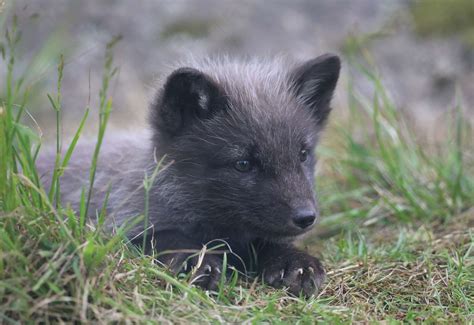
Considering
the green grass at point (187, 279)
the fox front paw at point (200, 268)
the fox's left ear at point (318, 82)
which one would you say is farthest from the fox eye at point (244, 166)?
the fox's left ear at point (318, 82)

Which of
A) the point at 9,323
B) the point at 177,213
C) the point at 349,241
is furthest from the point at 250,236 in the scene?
the point at 9,323

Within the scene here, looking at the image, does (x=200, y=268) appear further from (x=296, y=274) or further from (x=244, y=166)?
(x=244, y=166)

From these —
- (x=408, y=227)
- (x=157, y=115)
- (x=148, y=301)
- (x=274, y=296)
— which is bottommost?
(x=408, y=227)

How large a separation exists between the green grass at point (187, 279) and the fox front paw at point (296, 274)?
0.26 ft

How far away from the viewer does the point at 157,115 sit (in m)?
4.25

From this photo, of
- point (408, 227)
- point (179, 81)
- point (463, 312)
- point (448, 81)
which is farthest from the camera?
point (448, 81)

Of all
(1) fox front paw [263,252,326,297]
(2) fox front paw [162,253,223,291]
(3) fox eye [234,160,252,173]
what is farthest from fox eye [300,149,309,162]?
(2) fox front paw [162,253,223,291]

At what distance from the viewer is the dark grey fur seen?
3.81 meters

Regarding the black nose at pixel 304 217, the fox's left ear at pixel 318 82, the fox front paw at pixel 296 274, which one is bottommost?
the fox front paw at pixel 296 274

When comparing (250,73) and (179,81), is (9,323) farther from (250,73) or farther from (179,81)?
(250,73)

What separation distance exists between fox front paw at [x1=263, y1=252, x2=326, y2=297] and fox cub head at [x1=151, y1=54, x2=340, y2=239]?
17 cm

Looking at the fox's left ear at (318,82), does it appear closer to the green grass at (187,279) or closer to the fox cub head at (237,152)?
the fox cub head at (237,152)

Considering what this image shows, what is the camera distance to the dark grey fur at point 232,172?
3.81 meters

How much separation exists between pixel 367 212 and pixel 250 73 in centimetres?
173
